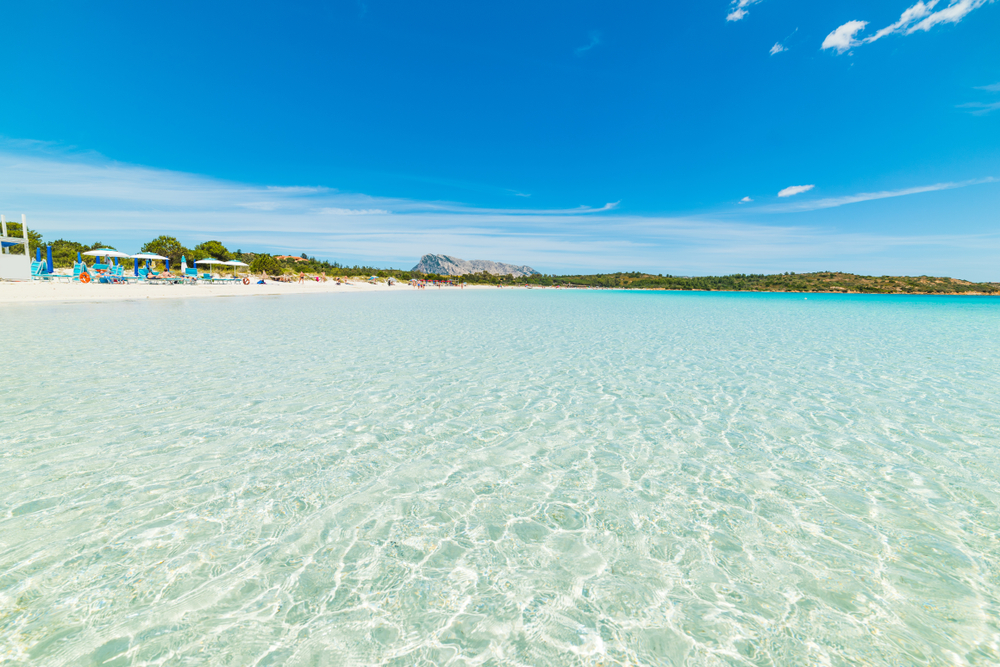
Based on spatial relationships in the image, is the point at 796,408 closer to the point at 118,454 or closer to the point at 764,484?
the point at 764,484

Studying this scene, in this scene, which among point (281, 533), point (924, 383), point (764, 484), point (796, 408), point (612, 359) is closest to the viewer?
point (281, 533)

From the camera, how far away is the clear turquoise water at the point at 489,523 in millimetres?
2719

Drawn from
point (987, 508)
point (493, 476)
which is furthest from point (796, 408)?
point (493, 476)

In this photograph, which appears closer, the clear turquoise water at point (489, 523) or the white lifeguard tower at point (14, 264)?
the clear turquoise water at point (489, 523)

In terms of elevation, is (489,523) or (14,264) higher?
(14,264)

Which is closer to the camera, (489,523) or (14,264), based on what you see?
(489,523)

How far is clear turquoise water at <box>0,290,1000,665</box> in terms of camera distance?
8.92ft

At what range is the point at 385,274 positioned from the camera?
100000 mm

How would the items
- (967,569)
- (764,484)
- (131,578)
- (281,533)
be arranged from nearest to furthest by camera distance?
(131,578) → (967,569) → (281,533) → (764,484)

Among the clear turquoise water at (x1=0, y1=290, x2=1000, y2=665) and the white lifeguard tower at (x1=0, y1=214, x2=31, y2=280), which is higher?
the white lifeguard tower at (x1=0, y1=214, x2=31, y2=280)

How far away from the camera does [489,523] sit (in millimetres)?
3959

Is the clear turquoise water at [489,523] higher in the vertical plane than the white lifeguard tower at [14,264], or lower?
lower

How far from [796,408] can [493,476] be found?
6146 millimetres

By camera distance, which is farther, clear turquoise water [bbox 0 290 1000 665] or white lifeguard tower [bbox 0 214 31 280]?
white lifeguard tower [bbox 0 214 31 280]
